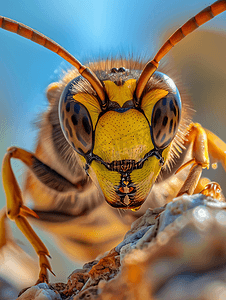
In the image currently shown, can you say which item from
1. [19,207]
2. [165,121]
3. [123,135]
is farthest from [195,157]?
[19,207]

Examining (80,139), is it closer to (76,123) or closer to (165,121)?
(76,123)

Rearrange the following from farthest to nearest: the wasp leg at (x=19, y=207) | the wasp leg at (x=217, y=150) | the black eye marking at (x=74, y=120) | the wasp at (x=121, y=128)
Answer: the wasp leg at (x=217, y=150), the wasp leg at (x=19, y=207), the black eye marking at (x=74, y=120), the wasp at (x=121, y=128)

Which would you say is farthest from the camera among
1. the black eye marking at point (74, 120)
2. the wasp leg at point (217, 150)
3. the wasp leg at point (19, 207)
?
the wasp leg at point (217, 150)

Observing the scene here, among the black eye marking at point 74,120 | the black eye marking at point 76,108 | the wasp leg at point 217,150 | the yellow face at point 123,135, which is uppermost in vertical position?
the black eye marking at point 76,108

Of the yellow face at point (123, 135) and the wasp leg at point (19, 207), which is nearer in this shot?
the yellow face at point (123, 135)

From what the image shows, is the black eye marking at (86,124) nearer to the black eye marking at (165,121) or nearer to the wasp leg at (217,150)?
the black eye marking at (165,121)

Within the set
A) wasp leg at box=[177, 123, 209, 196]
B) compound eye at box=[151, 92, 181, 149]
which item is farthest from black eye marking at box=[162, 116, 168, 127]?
wasp leg at box=[177, 123, 209, 196]

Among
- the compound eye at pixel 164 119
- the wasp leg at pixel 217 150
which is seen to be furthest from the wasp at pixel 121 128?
the wasp leg at pixel 217 150

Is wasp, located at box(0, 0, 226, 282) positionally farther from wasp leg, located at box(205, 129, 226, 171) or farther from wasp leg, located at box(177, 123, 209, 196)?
wasp leg, located at box(205, 129, 226, 171)
